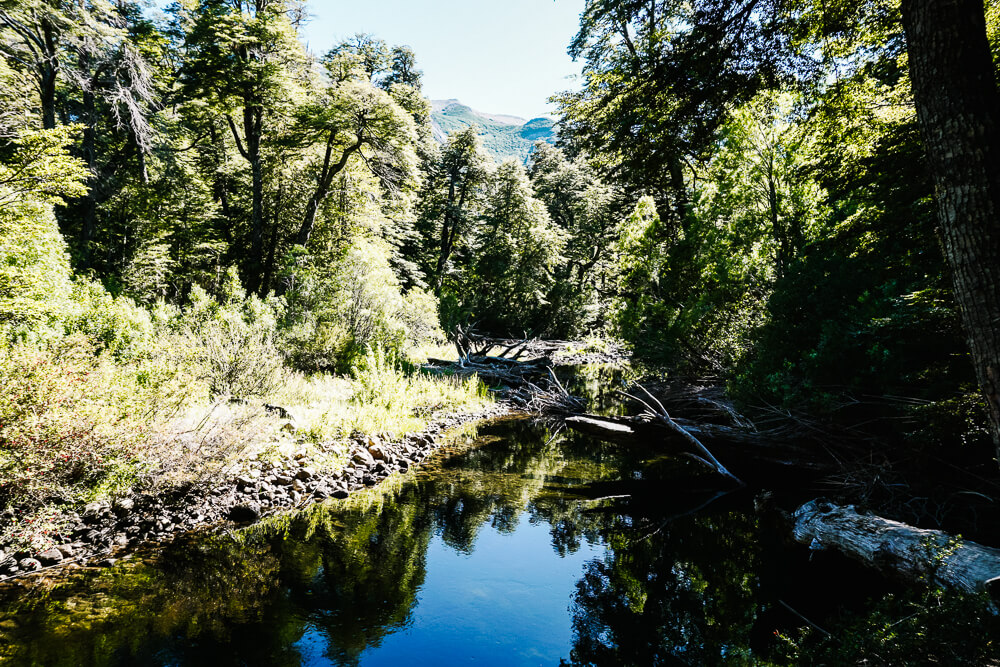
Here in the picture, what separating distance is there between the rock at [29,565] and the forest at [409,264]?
0.60 feet

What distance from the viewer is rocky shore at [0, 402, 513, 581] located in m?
5.42

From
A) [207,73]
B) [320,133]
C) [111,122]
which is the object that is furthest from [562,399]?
[111,122]

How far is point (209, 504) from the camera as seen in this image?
682 cm

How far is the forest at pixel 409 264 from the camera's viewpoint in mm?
4312

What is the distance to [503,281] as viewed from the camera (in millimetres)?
30875

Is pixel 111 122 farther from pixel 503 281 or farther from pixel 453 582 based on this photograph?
pixel 453 582

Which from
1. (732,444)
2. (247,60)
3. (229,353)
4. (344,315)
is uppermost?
(247,60)

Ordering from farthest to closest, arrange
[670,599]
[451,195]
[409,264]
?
1. [451,195]
2. [409,264]
3. [670,599]

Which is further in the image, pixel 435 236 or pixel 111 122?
pixel 435 236

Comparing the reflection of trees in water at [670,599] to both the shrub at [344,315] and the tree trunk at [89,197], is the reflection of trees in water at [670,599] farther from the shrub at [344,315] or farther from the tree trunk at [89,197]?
the tree trunk at [89,197]

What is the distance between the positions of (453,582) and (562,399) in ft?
23.4

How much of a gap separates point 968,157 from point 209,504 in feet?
28.3

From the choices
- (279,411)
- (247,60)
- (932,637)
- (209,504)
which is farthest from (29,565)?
(247,60)

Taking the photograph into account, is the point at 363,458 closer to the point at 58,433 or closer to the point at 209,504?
the point at 209,504
